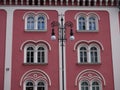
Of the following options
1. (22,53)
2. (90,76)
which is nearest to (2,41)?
(22,53)

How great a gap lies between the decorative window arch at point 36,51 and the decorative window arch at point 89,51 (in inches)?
99.0

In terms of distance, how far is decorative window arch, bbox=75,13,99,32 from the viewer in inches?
893

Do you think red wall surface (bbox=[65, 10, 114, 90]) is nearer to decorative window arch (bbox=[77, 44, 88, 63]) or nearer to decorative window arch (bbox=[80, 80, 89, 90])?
decorative window arch (bbox=[77, 44, 88, 63])

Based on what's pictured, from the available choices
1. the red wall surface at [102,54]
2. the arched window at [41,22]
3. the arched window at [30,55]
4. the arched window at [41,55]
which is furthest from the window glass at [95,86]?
the arched window at [41,22]

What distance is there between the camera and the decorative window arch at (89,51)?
72.0 ft

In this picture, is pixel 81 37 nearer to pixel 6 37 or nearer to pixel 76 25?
pixel 76 25

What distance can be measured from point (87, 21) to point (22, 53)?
235 inches

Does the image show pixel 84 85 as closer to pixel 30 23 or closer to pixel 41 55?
pixel 41 55

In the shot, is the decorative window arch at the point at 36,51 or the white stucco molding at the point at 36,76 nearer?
the white stucco molding at the point at 36,76

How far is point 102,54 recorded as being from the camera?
21969 mm

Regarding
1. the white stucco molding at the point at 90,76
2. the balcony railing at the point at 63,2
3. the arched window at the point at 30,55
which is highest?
the balcony railing at the point at 63,2

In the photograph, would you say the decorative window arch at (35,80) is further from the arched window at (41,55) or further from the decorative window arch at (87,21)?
the decorative window arch at (87,21)

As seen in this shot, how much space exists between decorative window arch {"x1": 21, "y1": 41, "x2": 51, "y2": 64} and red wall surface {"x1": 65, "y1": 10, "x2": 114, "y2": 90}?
1760 mm

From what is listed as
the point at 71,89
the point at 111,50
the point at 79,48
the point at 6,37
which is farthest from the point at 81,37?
the point at 6,37
